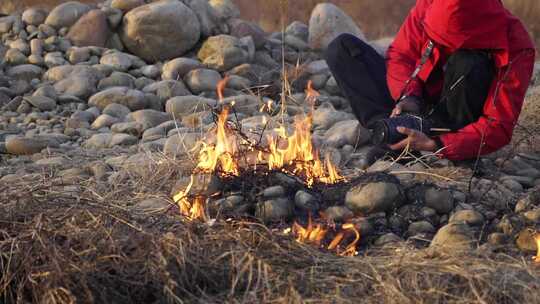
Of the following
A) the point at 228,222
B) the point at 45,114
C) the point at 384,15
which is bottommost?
the point at 384,15

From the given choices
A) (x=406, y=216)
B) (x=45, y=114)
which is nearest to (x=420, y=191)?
(x=406, y=216)

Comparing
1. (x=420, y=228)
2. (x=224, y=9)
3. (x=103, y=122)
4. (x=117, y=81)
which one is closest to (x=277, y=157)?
(x=420, y=228)

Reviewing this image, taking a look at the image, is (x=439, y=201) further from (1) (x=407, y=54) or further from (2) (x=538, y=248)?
(1) (x=407, y=54)

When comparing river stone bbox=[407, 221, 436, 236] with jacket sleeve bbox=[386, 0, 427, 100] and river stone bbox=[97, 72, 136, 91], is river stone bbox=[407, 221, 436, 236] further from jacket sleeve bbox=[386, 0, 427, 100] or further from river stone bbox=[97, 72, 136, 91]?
river stone bbox=[97, 72, 136, 91]

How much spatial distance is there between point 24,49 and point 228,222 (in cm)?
507

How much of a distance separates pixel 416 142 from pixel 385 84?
27.7 inches

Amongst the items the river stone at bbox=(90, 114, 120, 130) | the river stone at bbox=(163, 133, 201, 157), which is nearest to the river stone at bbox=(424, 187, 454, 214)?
the river stone at bbox=(163, 133, 201, 157)

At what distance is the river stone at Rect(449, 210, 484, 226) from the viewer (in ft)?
11.4

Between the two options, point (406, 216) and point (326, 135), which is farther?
point (326, 135)

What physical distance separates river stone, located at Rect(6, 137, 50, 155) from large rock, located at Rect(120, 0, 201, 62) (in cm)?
236

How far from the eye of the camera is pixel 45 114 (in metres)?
6.51

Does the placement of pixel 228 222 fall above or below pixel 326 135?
above

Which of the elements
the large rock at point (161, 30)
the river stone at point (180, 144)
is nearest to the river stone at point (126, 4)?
the large rock at point (161, 30)

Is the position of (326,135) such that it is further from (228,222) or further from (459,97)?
(228,222)
